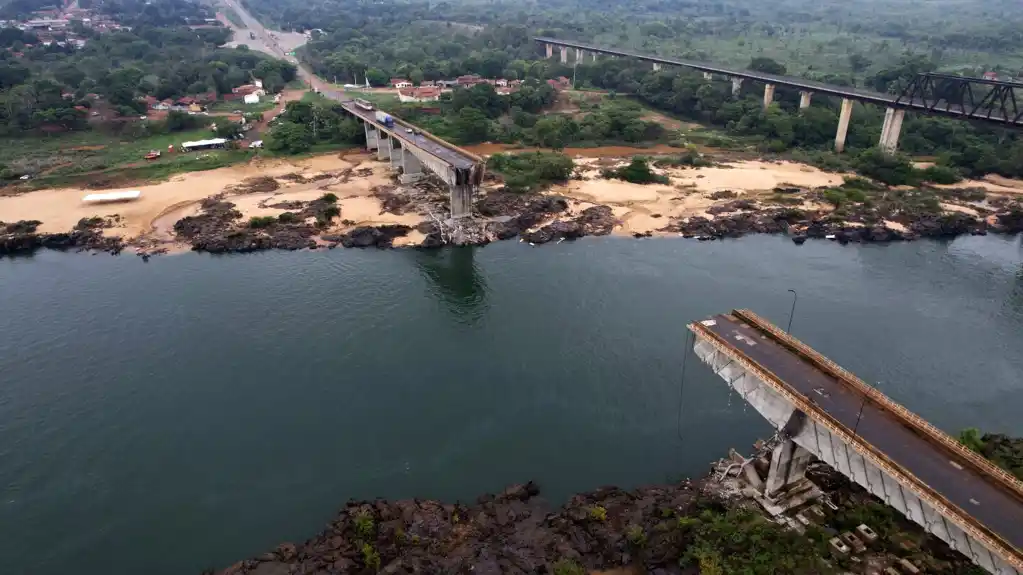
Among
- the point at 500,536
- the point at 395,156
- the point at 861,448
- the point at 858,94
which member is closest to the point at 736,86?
the point at 858,94

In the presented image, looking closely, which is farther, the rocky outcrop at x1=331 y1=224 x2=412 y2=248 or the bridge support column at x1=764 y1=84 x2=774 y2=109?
the bridge support column at x1=764 y1=84 x2=774 y2=109

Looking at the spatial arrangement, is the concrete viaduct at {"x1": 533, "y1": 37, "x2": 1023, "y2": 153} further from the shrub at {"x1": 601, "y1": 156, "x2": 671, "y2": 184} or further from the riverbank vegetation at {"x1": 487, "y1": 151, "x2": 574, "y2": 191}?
the riverbank vegetation at {"x1": 487, "y1": 151, "x2": 574, "y2": 191}

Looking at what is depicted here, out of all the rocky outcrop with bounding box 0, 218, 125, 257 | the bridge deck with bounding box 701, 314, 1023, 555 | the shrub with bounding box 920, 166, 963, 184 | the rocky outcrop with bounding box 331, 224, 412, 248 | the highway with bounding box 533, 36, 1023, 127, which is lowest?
the rocky outcrop with bounding box 0, 218, 125, 257

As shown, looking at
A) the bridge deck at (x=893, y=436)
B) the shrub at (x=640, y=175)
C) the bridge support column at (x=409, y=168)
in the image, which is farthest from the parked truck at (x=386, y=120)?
the bridge deck at (x=893, y=436)

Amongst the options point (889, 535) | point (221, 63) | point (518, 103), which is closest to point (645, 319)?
point (889, 535)

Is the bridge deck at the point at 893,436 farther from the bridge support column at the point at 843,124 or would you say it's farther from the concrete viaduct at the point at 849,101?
the bridge support column at the point at 843,124

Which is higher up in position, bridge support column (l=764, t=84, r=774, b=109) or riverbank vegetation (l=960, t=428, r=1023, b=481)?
bridge support column (l=764, t=84, r=774, b=109)

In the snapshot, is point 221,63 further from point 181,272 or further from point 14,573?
point 14,573

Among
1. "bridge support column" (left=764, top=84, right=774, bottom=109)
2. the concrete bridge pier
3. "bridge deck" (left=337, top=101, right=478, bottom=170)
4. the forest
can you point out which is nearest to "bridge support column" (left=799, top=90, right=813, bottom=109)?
the forest
